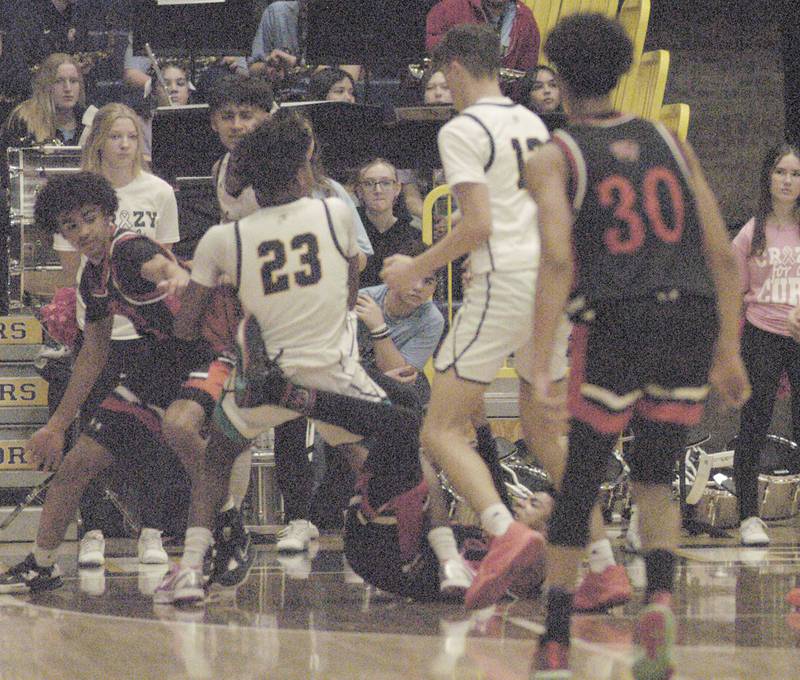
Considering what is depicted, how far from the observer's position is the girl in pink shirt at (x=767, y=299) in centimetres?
780

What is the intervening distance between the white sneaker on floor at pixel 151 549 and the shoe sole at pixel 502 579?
8.65 feet

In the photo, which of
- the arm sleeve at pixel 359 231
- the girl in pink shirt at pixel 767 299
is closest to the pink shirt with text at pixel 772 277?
the girl in pink shirt at pixel 767 299

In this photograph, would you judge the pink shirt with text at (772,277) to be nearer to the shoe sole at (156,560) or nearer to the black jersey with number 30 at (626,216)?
the shoe sole at (156,560)

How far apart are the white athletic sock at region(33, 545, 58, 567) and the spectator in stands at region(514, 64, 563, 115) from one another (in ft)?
14.3

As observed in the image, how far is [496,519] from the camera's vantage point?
16.3 ft

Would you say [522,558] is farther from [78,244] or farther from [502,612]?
[78,244]

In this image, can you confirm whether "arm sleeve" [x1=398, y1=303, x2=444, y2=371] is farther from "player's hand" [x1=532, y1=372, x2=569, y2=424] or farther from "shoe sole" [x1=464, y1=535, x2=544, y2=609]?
"player's hand" [x1=532, y1=372, x2=569, y2=424]

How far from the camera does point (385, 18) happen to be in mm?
9953

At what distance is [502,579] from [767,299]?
12.0 feet

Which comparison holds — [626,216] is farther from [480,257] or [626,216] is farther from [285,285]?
[285,285]

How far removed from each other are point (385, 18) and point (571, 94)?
19.4 feet

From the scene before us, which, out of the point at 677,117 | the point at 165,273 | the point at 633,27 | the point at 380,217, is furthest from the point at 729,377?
the point at 633,27

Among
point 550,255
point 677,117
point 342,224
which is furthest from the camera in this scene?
point 677,117

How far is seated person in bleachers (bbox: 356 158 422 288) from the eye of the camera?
8.57m
